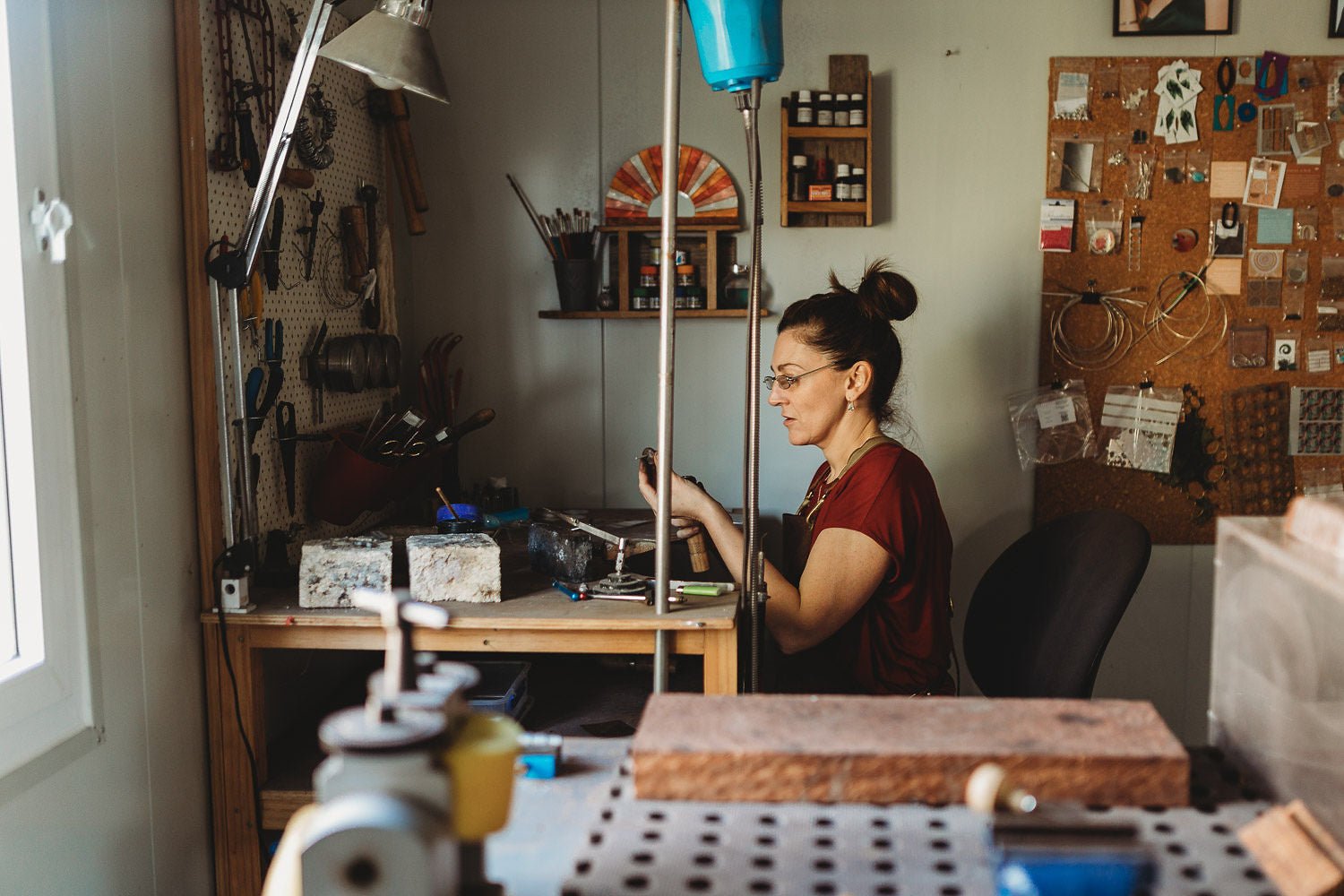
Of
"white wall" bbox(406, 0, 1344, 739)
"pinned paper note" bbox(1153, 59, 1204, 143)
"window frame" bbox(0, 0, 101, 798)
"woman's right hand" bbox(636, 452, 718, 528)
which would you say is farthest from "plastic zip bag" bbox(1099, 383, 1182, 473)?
"window frame" bbox(0, 0, 101, 798)

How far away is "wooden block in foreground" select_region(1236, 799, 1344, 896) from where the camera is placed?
81 centimetres

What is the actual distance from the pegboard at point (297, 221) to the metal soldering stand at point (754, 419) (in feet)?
3.05

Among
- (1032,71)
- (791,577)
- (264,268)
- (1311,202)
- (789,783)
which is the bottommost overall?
(791,577)

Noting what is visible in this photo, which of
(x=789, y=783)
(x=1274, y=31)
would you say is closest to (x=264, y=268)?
(x=789, y=783)

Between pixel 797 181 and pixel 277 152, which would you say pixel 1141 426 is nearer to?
pixel 797 181

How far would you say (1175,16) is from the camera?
2.89m

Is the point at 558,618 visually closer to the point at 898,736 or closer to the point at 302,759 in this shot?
the point at 302,759

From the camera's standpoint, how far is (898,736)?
0.99 meters

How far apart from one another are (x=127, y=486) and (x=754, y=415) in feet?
3.25

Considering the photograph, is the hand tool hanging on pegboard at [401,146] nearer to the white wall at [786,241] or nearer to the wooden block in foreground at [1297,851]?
the white wall at [786,241]

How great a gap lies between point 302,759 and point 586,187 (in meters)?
1.63

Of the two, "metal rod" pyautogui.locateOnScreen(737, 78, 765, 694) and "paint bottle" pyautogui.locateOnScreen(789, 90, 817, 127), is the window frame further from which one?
"paint bottle" pyautogui.locateOnScreen(789, 90, 817, 127)

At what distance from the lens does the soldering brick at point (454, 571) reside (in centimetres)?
200

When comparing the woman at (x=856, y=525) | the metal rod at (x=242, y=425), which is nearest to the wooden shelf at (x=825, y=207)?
the woman at (x=856, y=525)
